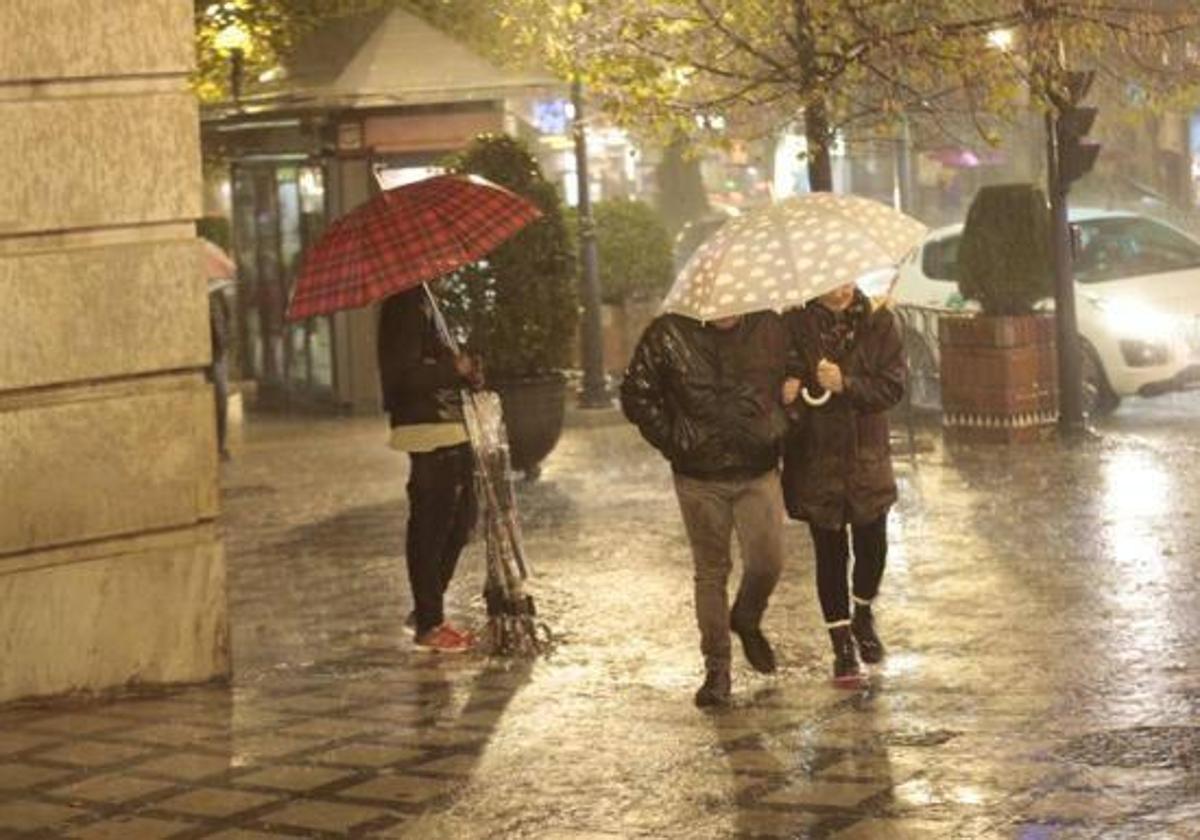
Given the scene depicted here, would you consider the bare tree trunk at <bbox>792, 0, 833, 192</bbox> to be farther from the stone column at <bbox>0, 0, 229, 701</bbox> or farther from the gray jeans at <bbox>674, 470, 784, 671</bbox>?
the gray jeans at <bbox>674, 470, 784, 671</bbox>

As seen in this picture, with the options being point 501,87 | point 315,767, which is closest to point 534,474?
point 501,87

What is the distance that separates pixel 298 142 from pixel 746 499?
15.8 metres

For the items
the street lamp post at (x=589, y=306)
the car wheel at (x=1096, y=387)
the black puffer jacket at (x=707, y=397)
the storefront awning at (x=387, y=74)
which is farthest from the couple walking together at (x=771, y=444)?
the storefront awning at (x=387, y=74)

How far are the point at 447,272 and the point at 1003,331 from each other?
8.37m

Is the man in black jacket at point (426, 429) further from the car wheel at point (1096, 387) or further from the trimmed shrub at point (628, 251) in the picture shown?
the trimmed shrub at point (628, 251)

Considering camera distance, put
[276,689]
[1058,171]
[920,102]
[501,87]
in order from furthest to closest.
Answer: [501,87] → [1058,171] → [920,102] → [276,689]

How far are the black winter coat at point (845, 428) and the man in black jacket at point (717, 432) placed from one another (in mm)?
338

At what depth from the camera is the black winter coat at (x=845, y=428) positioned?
368 inches

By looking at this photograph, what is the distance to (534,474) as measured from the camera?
16.9 meters

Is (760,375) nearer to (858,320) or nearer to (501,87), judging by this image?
(858,320)

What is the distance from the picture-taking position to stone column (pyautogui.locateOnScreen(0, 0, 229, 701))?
922cm

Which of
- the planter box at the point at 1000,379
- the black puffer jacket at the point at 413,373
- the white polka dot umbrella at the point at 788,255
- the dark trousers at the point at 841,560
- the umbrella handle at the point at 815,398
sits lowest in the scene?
the dark trousers at the point at 841,560

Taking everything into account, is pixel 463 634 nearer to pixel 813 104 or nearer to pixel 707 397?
pixel 707 397

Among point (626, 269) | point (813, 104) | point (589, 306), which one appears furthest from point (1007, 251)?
point (626, 269)
